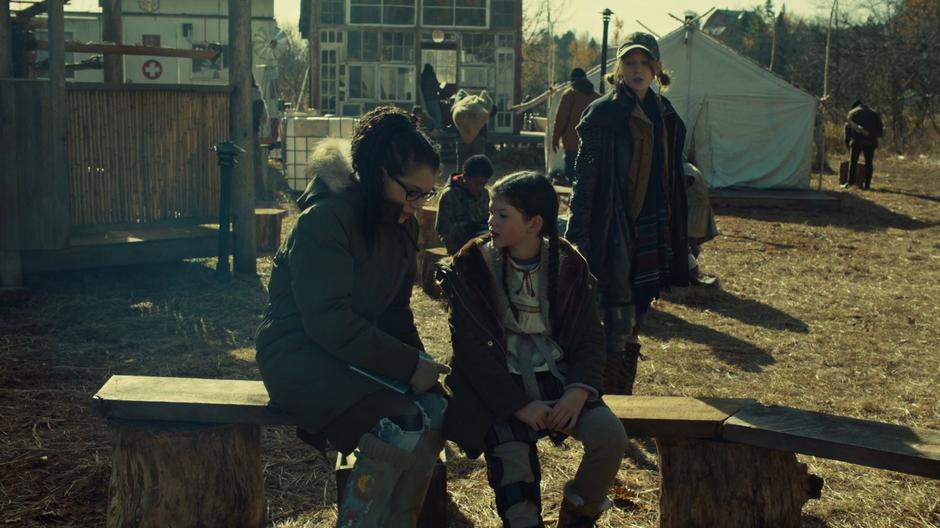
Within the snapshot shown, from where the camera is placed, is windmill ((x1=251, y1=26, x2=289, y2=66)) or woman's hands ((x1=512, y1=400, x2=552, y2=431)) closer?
woman's hands ((x1=512, y1=400, x2=552, y2=431))

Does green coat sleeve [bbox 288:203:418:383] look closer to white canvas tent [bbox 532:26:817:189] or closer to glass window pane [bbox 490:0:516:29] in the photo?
white canvas tent [bbox 532:26:817:189]

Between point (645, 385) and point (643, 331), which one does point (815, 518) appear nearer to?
point (645, 385)

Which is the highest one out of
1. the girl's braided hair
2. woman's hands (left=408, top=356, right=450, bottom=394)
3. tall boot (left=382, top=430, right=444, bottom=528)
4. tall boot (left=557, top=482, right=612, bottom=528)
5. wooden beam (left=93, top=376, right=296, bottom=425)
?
the girl's braided hair

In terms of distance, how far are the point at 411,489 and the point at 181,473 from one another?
32.7 inches

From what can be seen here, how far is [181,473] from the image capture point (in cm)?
379

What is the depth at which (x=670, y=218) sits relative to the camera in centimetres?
536

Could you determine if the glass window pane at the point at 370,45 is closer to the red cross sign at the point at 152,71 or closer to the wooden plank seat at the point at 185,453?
the red cross sign at the point at 152,71

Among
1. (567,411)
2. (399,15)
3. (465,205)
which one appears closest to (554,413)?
(567,411)

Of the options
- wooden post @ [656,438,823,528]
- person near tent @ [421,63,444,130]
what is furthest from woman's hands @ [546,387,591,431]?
person near tent @ [421,63,444,130]

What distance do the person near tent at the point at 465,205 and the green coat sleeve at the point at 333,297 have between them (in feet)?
12.2

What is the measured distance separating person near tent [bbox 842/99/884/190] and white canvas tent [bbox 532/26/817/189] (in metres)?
1.74

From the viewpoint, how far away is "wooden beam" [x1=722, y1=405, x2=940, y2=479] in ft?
11.8

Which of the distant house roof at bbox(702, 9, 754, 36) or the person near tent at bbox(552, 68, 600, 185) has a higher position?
the distant house roof at bbox(702, 9, 754, 36)

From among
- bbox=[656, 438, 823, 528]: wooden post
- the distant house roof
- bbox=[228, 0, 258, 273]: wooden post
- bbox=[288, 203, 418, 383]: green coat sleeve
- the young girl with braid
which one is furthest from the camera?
the distant house roof
